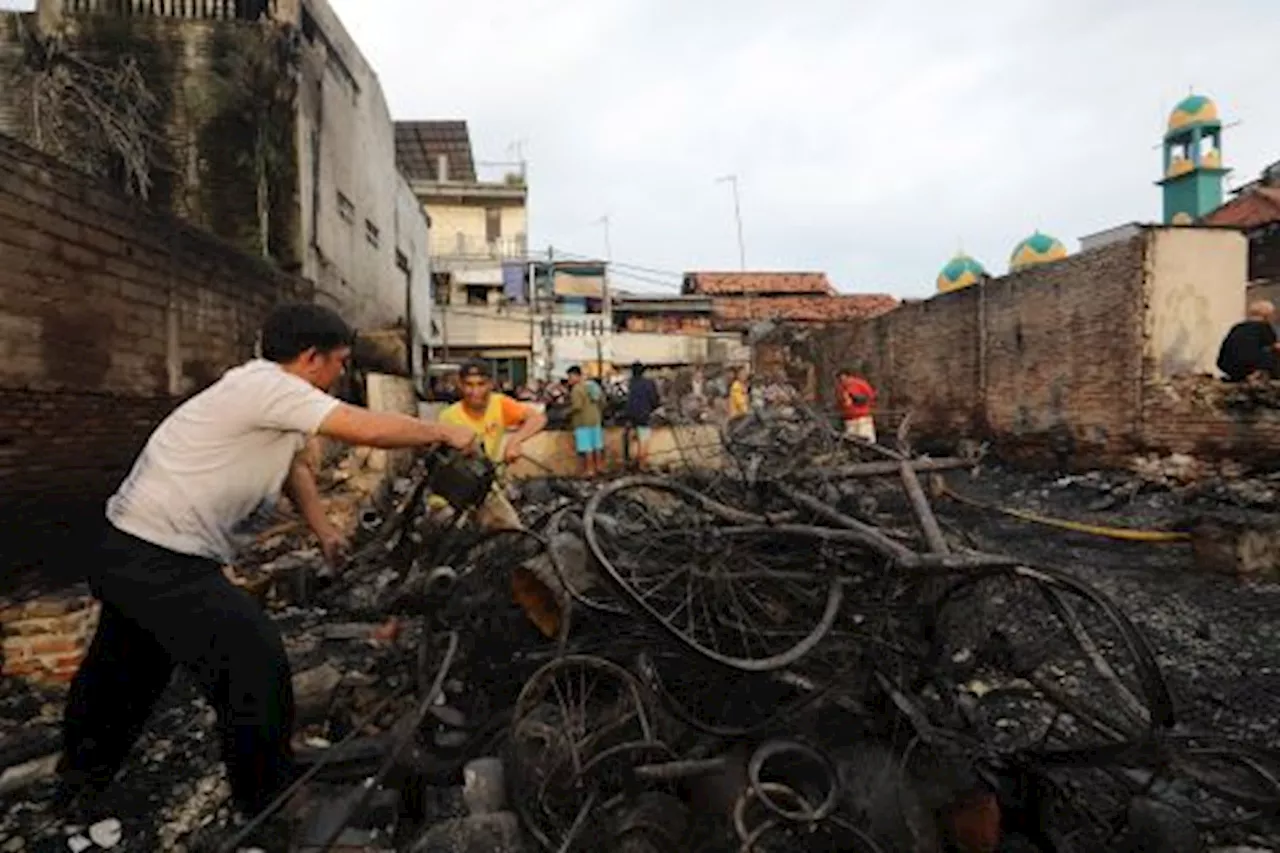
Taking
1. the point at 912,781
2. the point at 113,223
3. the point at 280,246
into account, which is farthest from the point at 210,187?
the point at 912,781

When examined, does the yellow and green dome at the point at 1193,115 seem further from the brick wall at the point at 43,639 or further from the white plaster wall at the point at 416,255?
the brick wall at the point at 43,639

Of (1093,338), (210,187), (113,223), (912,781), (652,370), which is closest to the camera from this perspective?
(912,781)

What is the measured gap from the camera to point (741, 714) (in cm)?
260

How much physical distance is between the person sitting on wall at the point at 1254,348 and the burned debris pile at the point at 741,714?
7.26 meters

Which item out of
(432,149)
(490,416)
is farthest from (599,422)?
(432,149)

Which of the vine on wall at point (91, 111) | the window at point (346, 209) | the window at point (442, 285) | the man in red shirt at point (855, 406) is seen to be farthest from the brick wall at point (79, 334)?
the window at point (442, 285)

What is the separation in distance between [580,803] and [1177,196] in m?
34.5

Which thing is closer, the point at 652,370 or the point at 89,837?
the point at 89,837

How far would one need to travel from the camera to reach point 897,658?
8.68ft

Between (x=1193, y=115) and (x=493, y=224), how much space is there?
29.7 m

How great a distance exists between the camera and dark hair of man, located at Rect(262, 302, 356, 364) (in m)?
2.52

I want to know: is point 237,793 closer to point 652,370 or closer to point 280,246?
point 280,246

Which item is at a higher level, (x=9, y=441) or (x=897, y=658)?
(x=9, y=441)

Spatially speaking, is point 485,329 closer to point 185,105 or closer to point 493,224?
point 493,224
